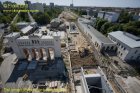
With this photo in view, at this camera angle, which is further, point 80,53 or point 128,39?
point 80,53

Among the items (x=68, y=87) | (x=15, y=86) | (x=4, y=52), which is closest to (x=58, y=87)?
(x=68, y=87)

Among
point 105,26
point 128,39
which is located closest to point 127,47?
point 128,39

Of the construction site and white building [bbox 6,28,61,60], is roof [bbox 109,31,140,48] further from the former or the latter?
white building [bbox 6,28,61,60]

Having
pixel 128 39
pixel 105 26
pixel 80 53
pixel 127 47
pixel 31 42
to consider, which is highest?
pixel 105 26

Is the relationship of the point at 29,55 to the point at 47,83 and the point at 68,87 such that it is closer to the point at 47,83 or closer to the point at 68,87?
the point at 47,83

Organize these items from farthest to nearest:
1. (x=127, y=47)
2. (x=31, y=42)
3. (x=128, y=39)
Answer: (x=128, y=39)
(x=127, y=47)
(x=31, y=42)

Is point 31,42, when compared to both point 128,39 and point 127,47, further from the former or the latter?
point 128,39

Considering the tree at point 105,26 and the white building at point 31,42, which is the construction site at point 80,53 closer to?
the white building at point 31,42

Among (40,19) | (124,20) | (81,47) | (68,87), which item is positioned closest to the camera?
(68,87)

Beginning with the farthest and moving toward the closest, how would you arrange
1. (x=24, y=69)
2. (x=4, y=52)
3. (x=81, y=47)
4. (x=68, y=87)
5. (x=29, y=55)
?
(x=81, y=47) → (x=4, y=52) → (x=29, y=55) → (x=24, y=69) → (x=68, y=87)
